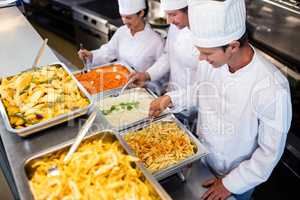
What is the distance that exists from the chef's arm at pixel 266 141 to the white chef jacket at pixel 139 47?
48.9 inches

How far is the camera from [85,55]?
2.63 meters

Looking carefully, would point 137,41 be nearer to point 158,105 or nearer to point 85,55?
point 85,55

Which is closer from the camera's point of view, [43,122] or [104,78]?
[43,122]

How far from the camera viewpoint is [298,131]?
2402 mm

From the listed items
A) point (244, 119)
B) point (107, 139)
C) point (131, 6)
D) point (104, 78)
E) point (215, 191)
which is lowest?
point (215, 191)

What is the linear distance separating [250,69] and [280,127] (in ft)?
0.97

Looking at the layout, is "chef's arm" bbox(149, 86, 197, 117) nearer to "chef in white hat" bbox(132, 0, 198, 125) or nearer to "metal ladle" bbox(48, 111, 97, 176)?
"chef in white hat" bbox(132, 0, 198, 125)

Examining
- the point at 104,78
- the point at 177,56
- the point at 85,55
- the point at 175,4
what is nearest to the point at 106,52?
the point at 85,55

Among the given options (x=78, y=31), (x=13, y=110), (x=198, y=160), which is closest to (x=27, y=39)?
(x=13, y=110)

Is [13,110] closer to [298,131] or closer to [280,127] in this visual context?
[280,127]

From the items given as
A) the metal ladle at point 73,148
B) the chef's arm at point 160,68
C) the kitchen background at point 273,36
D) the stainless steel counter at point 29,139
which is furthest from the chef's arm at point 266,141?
the chef's arm at point 160,68

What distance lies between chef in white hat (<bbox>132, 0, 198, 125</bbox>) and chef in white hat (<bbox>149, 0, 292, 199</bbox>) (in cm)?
36

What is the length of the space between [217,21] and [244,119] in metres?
0.50

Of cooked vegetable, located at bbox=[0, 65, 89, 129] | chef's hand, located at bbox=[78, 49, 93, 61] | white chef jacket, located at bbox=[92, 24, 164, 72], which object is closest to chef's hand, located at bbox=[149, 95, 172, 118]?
cooked vegetable, located at bbox=[0, 65, 89, 129]
